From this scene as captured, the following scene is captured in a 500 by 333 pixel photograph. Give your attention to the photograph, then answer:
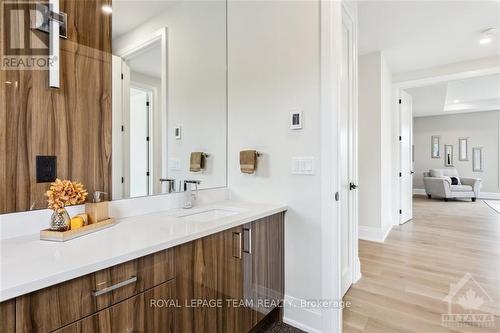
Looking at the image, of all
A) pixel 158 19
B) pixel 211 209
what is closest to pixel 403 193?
pixel 211 209

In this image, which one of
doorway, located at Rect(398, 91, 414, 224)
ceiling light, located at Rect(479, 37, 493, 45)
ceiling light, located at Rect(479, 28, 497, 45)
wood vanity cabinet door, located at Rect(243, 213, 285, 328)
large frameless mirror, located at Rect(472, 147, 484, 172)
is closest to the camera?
wood vanity cabinet door, located at Rect(243, 213, 285, 328)

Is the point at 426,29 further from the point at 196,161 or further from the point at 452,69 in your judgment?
the point at 196,161

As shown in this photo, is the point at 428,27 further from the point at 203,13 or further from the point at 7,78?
the point at 7,78

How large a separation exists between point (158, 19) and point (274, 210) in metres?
1.54

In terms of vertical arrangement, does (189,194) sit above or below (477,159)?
below

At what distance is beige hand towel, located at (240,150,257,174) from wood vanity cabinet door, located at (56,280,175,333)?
1.08 m

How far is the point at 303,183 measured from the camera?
1856mm

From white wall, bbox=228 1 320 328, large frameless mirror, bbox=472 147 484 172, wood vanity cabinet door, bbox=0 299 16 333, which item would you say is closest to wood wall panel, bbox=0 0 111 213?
wood vanity cabinet door, bbox=0 299 16 333

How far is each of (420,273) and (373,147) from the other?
178 cm

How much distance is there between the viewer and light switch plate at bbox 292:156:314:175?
1.81m

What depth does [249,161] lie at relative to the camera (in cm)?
206

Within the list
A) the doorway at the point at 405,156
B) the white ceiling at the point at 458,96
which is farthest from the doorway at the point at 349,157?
the white ceiling at the point at 458,96

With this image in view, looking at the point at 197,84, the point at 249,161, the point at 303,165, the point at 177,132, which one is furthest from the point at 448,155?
the point at 177,132

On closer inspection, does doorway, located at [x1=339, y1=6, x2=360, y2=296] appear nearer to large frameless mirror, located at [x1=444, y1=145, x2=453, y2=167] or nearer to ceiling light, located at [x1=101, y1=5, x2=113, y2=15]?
ceiling light, located at [x1=101, y1=5, x2=113, y2=15]
